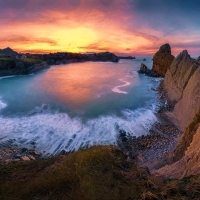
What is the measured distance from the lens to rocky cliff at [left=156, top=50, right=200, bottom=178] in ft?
23.7

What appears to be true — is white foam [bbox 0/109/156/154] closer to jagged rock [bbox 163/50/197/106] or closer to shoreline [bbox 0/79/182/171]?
shoreline [bbox 0/79/182/171]

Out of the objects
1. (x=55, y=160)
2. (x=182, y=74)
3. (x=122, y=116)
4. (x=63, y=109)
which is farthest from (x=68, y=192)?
(x=182, y=74)

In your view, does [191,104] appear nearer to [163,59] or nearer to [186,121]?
[186,121]

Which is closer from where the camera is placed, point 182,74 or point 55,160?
point 55,160

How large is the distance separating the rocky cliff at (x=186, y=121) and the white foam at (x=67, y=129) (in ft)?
12.7

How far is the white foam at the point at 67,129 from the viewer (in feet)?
51.3

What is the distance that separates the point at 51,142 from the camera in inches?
619

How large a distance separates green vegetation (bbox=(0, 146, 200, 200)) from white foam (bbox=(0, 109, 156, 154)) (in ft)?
26.0

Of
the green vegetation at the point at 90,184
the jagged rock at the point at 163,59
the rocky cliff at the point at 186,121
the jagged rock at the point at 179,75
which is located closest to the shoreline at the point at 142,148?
the rocky cliff at the point at 186,121

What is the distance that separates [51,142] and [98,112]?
918 cm

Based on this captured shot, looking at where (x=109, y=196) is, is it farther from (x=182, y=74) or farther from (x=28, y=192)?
(x=182, y=74)

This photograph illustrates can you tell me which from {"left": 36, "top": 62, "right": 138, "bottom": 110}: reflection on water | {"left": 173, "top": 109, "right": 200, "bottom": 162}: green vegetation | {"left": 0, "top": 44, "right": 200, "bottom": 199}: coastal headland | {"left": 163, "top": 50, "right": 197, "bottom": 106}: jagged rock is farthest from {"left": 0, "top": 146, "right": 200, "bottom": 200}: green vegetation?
{"left": 163, "top": 50, "right": 197, "bottom": 106}: jagged rock

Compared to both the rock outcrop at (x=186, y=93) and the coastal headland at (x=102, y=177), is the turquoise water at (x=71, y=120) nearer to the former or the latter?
the rock outcrop at (x=186, y=93)

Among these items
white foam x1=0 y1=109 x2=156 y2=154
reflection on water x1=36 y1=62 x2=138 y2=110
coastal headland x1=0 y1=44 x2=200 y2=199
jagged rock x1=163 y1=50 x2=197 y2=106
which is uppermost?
jagged rock x1=163 y1=50 x2=197 y2=106
